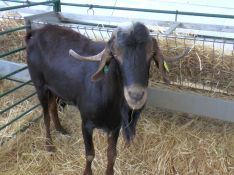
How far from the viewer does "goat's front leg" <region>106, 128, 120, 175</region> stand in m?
3.20

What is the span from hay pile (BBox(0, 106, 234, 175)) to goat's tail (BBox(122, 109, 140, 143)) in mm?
869

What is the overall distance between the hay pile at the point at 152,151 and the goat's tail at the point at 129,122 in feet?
2.85

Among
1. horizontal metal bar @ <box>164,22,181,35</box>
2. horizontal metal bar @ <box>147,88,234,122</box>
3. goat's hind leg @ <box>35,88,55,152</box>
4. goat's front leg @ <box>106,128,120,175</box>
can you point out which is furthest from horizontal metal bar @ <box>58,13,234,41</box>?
goat's front leg @ <box>106,128,120,175</box>

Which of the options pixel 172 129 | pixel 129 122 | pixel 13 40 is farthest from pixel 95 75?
pixel 13 40

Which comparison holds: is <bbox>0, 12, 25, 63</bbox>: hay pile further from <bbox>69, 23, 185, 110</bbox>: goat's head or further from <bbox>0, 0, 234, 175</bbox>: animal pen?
<bbox>69, 23, 185, 110</bbox>: goat's head

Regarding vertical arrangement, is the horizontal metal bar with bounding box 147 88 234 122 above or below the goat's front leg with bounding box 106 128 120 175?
above

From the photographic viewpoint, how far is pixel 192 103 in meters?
3.51

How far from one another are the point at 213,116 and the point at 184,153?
1.54 feet

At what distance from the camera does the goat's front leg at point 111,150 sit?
10.5ft

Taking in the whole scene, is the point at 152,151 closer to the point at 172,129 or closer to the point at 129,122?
the point at 172,129

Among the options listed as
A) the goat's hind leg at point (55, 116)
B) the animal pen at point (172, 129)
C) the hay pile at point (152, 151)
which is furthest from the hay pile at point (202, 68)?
the goat's hind leg at point (55, 116)

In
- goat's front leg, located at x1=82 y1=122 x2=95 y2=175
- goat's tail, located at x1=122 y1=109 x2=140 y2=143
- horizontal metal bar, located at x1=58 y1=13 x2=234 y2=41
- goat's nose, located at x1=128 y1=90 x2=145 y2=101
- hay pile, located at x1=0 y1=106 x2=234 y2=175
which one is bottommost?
hay pile, located at x1=0 y1=106 x2=234 y2=175

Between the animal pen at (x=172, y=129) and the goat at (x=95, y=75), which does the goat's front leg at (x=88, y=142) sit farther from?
the animal pen at (x=172, y=129)

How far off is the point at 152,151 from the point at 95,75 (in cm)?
152
